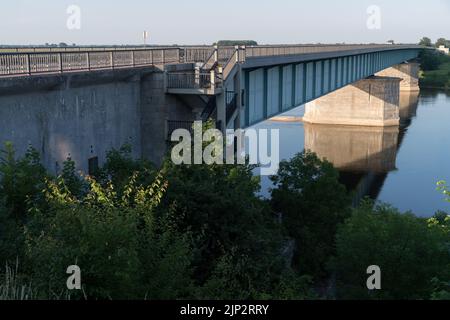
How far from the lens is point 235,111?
2473 centimetres

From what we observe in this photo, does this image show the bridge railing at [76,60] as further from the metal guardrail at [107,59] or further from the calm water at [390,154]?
the calm water at [390,154]

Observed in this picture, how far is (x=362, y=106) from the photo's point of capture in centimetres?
8156

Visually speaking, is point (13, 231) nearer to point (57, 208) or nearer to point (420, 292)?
point (57, 208)

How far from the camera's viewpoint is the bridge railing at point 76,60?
615 inches

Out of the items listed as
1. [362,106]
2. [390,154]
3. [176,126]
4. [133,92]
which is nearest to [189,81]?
[176,126]

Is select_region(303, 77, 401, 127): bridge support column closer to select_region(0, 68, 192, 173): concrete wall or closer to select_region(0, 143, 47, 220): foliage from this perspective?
select_region(0, 68, 192, 173): concrete wall

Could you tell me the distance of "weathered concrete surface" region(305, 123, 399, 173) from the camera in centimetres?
5888

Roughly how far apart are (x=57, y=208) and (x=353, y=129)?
72.3 m

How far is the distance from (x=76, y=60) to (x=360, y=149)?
5306 centimetres

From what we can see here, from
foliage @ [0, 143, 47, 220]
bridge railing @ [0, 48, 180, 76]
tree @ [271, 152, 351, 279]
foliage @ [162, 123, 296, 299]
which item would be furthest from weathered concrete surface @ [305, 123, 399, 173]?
foliage @ [0, 143, 47, 220]

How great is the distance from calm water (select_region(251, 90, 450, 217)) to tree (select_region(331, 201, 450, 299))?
19.6m

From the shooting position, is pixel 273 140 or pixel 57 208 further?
pixel 273 140

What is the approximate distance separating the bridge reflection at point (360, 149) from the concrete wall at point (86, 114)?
2425cm
